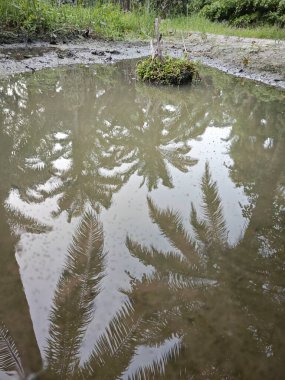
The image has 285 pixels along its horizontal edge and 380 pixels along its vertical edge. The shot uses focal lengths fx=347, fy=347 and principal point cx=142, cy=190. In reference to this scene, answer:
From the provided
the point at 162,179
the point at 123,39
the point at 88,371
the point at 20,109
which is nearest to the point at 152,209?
the point at 162,179

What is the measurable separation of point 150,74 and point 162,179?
15.2ft

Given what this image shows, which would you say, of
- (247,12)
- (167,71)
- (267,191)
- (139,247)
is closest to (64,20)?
(167,71)

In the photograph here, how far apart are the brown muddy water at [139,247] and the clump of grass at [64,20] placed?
6.65 m

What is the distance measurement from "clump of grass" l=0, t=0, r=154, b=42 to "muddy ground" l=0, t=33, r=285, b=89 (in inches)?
24.3

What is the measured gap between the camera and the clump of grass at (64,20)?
1004 cm

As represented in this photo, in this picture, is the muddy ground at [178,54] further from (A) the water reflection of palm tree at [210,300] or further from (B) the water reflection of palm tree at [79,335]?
(B) the water reflection of palm tree at [79,335]

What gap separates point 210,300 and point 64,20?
483 inches

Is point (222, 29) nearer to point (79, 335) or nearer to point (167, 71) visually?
point (167, 71)

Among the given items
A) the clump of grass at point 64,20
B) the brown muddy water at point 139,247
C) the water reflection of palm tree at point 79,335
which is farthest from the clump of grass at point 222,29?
the water reflection of palm tree at point 79,335

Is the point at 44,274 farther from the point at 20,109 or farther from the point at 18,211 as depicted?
the point at 20,109

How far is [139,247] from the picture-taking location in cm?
233

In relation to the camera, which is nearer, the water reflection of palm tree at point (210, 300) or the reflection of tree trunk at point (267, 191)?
the water reflection of palm tree at point (210, 300)

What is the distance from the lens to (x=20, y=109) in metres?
4.98

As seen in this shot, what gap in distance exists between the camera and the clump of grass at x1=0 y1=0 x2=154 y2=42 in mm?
10039
